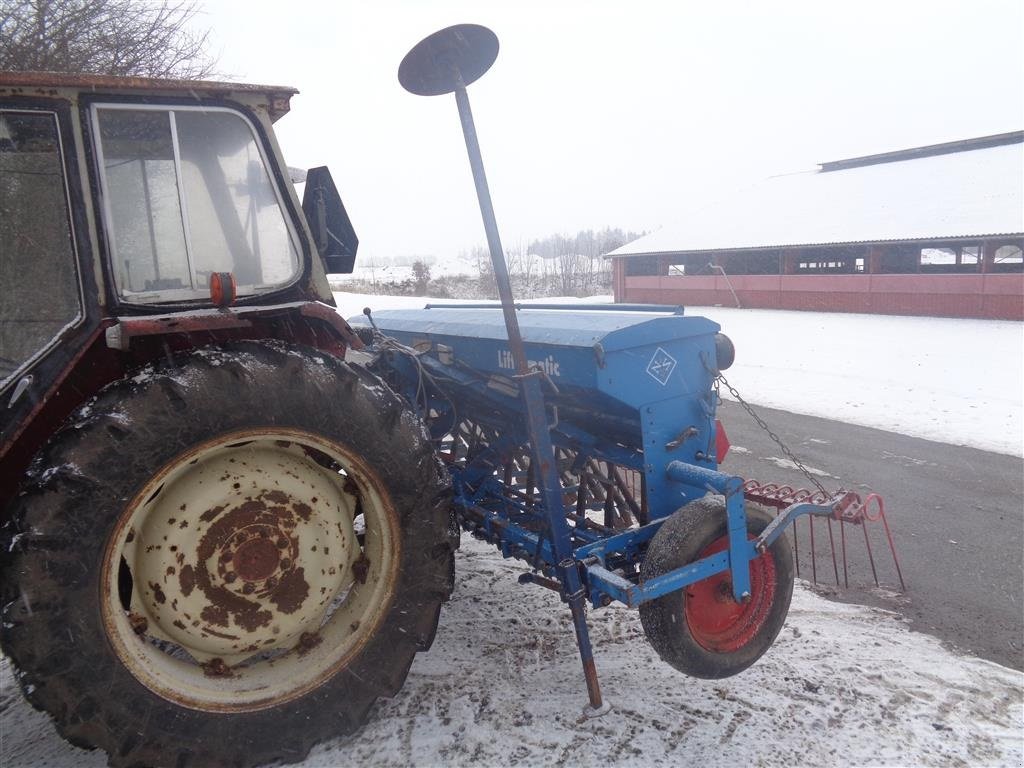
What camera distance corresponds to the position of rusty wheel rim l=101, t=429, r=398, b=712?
7.48 feet

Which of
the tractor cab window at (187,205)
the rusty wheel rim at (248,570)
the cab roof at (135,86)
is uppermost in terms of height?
the cab roof at (135,86)

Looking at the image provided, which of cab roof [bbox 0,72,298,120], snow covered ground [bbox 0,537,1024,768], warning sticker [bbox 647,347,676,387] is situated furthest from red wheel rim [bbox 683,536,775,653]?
cab roof [bbox 0,72,298,120]

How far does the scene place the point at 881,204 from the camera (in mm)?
24625

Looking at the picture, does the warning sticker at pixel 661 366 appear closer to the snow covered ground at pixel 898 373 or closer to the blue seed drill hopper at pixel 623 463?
the blue seed drill hopper at pixel 623 463

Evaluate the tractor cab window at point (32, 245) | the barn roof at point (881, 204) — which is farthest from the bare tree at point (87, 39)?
the barn roof at point (881, 204)

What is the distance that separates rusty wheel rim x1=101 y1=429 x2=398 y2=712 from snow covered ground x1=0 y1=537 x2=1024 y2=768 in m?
0.38

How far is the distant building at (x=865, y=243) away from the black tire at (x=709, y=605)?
20349 millimetres

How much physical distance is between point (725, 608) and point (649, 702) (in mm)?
522

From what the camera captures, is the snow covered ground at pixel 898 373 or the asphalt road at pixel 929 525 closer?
the asphalt road at pixel 929 525

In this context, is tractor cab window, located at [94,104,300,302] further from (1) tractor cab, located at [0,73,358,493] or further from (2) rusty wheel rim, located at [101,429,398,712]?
(2) rusty wheel rim, located at [101,429,398,712]

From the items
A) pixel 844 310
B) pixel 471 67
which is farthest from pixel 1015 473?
pixel 844 310

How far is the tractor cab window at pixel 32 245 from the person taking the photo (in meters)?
2.35

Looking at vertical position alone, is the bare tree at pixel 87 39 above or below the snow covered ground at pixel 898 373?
above

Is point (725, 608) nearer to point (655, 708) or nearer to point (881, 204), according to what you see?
point (655, 708)
